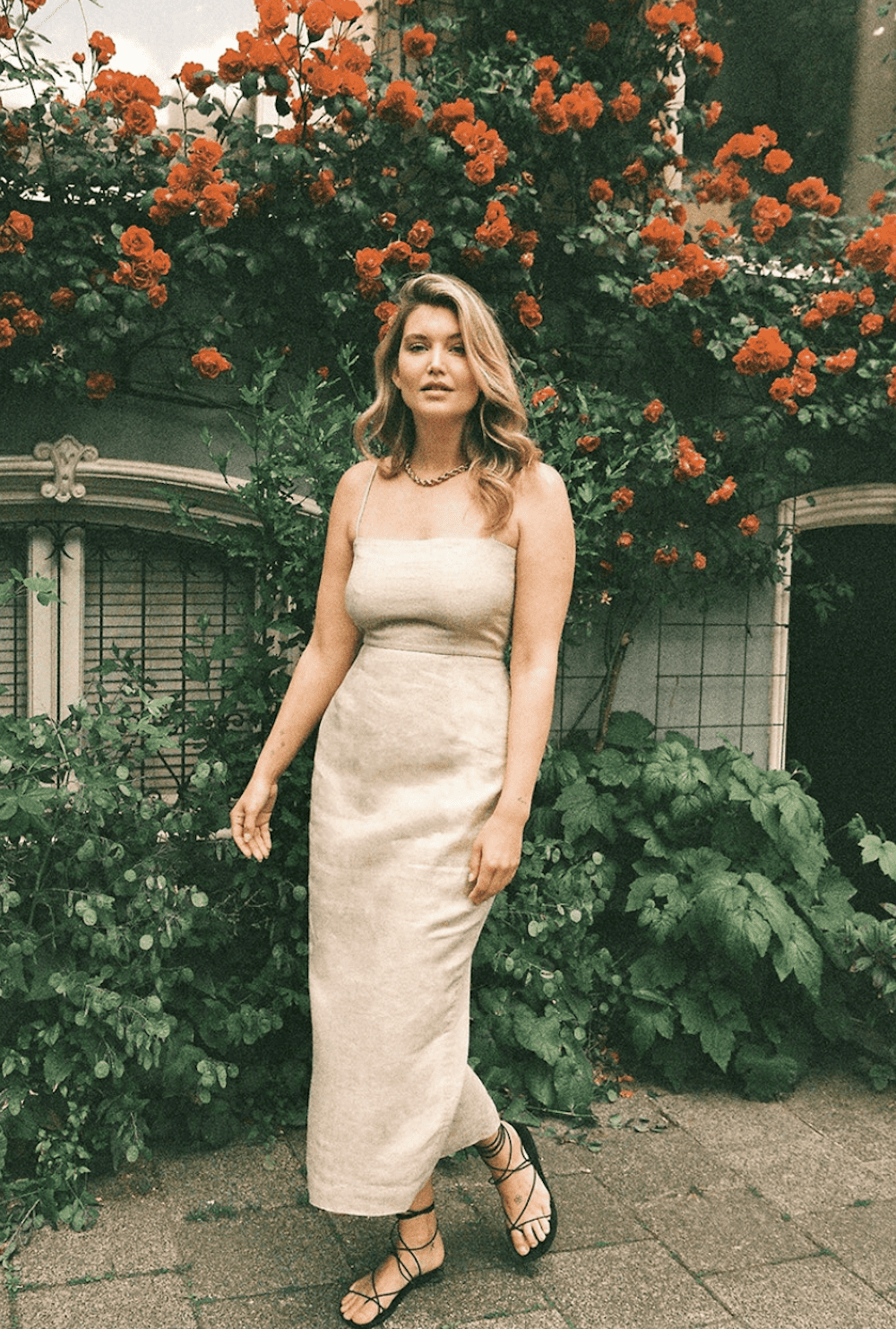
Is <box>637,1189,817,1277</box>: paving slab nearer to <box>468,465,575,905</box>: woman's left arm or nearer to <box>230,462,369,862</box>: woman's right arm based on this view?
<box>468,465,575,905</box>: woman's left arm

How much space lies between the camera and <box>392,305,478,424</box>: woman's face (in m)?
2.65

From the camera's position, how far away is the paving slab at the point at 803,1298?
2.83 m

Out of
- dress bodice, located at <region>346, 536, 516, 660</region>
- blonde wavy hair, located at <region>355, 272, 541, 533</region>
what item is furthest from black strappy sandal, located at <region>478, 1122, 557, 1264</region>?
blonde wavy hair, located at <region>355, 272, 541, 533</region>

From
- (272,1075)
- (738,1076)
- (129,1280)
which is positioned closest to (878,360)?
(738,1076)

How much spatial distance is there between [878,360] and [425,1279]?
386 cm

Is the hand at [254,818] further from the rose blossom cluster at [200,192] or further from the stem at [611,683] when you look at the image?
the stem at [611,683]

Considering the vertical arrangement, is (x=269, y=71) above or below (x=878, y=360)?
above

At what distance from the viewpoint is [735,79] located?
→ 223 inches

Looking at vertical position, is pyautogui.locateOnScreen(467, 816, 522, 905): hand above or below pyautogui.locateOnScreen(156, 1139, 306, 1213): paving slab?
above

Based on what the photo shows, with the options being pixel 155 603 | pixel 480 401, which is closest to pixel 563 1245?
pixel 480 401

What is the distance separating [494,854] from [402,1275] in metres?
1.05

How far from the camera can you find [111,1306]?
2.79m

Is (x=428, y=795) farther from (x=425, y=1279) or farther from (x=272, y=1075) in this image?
(x=272, y=1075)

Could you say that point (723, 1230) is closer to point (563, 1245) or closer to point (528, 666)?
point (563, 1245)
